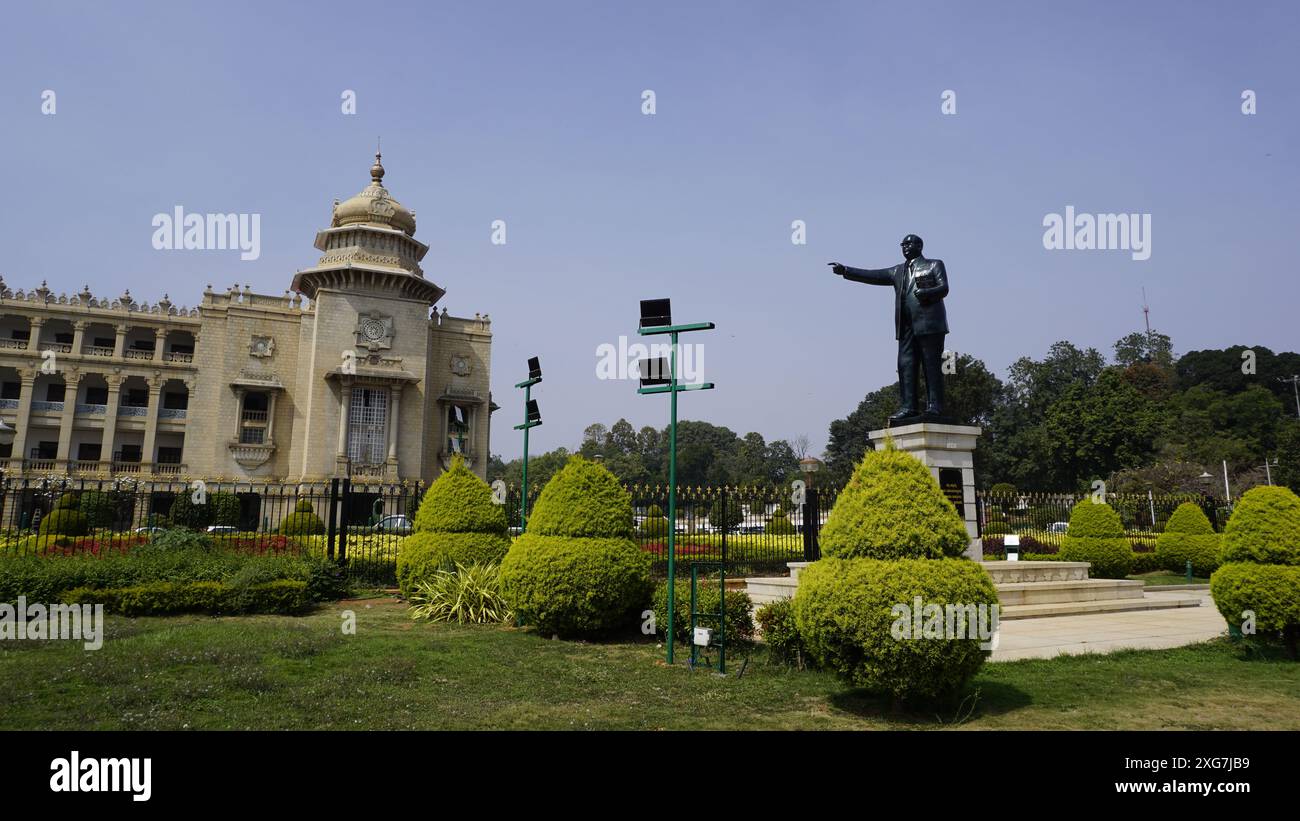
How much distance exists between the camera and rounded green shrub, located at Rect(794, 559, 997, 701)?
576cm

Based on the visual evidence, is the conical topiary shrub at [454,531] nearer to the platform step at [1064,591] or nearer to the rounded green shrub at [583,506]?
the rounded green shrub at [583,506]

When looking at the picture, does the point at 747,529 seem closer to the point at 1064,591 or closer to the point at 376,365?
the point at 1064,591

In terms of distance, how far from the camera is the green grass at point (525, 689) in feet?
19.7

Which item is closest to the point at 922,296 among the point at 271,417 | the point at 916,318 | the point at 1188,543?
the point at 916,318

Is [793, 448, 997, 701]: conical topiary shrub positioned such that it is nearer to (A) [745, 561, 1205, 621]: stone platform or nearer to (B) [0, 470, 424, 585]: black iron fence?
(A) [745, 561, 1205, 621]: stone platform

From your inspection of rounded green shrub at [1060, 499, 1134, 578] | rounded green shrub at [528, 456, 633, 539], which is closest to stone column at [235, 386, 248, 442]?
rounded green shrub at [528, 456, 633, 539]

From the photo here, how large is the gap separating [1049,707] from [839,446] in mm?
74217

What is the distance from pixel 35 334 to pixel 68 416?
210 inches

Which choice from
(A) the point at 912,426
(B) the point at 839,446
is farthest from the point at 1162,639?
(B) the point at 839,446

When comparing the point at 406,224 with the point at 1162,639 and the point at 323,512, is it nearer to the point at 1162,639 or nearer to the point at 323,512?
the point at 323,512

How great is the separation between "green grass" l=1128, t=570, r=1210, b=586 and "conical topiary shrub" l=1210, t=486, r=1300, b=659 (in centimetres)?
1185

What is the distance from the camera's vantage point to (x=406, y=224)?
43438 mm

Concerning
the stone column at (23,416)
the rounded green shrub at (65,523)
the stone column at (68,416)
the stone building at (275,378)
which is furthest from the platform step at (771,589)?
the stone column at (23,416)
